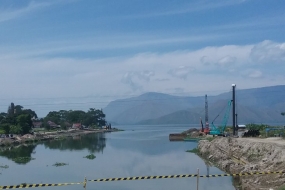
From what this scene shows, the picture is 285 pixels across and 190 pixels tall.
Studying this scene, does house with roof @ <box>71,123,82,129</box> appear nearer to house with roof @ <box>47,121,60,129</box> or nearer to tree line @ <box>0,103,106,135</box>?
tree line @ <box>0,103,106,135</box>

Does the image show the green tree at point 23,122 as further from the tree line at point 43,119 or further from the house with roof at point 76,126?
the house with roof at point 76,126

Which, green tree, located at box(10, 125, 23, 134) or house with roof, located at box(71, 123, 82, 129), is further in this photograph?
house with roof, located at box(71, 123, 82, 129)

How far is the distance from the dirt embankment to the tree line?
156 ft

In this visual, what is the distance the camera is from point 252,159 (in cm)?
2752

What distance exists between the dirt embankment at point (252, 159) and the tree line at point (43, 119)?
47.5 metres

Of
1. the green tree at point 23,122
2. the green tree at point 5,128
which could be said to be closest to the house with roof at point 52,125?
the green tree at point 23,122

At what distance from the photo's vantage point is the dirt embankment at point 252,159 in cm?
1858

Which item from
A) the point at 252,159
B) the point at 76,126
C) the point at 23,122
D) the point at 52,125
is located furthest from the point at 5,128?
the point at 252,159

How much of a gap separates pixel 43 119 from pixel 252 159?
10993 centimetres

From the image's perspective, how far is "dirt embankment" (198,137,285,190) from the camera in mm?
18581

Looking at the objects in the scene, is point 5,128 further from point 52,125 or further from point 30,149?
point 52,125

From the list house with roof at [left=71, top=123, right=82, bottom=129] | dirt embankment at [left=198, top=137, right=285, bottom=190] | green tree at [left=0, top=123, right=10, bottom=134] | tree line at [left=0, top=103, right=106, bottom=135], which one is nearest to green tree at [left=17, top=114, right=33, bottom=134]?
tree line at [left=0, top=103, right=106, bottom=135]

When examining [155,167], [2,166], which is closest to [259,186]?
[155,167]

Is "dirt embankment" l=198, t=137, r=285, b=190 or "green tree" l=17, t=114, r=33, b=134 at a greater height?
"green tree" l=17, t=114, r=33, b=134
